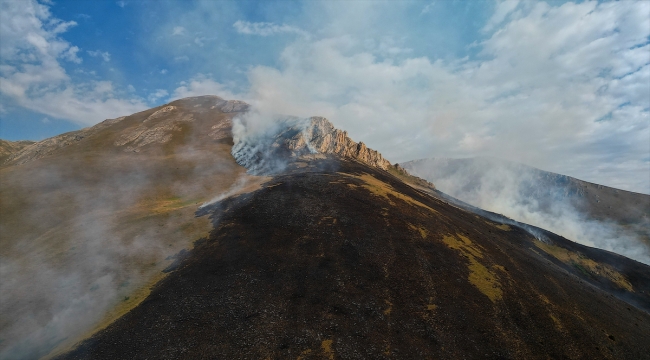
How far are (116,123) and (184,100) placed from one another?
44.2m

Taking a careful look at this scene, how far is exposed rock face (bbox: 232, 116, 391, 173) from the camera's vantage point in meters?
99.6

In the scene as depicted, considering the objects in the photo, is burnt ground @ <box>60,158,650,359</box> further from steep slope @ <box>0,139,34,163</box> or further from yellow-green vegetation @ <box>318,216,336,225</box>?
steep slope @ <box>0,139,34,163</box>

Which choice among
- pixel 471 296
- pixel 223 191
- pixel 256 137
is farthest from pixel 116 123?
pixel 471 296

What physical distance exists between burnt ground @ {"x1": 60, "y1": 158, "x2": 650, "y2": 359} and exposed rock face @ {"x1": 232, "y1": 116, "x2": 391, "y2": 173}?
4160 cm

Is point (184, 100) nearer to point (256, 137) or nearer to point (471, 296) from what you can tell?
point (256, 137)

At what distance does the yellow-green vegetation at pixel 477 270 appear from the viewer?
39.1 m

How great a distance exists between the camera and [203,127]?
142 m

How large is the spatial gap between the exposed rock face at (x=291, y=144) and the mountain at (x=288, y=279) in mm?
18486

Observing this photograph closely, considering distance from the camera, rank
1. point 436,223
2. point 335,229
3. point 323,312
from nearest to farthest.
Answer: point 323,312 < point 335,229 < point 436,223

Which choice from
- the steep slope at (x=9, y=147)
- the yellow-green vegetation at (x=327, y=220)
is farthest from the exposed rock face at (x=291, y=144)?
the steep slope at (x=9, y=147)

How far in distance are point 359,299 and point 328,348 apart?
7.93 metres

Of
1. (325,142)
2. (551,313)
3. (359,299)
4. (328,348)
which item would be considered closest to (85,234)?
(328,348)

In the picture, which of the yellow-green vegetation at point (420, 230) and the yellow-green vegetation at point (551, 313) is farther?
the yellow-green vegetation at point (420, 230)

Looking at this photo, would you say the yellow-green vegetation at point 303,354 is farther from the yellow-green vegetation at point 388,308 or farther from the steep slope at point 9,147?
the steep slope at point 9,147
